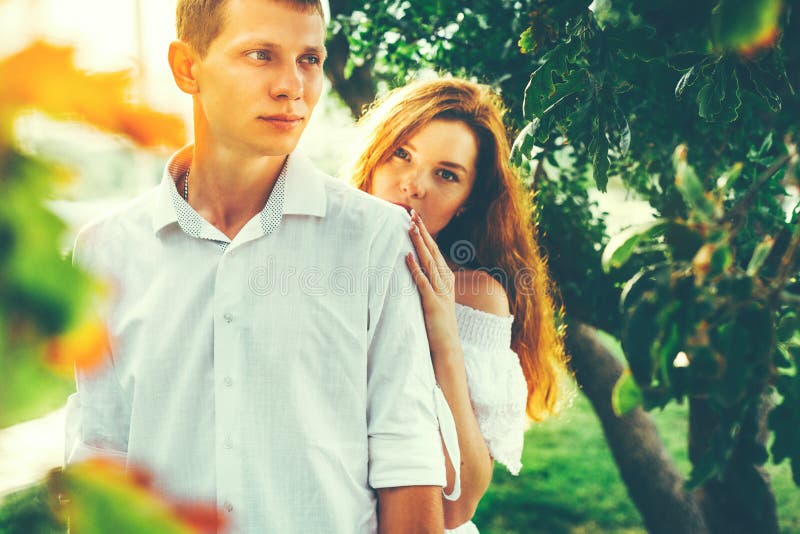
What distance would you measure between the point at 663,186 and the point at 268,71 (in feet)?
6.29

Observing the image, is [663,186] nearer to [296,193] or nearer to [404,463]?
[296,193]

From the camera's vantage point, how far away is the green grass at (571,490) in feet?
19.9

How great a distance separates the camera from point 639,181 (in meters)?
3.62

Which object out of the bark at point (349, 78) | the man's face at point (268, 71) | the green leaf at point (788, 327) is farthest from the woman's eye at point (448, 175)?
the green leaf at point (788, 327)

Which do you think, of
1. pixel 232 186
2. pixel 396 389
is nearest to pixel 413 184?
pixel 232 186

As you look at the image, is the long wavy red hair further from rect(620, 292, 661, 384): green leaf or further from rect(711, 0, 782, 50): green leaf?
rect(711, 0, 782, 50): green leaf

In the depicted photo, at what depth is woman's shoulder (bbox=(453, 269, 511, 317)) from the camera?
2.95 metres

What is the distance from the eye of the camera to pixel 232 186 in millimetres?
2246

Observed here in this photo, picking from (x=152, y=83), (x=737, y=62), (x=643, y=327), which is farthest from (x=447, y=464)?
(x=152, y=83)

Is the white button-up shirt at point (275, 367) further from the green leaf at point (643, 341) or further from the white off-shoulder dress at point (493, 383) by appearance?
the green leaf at point (643, 341)

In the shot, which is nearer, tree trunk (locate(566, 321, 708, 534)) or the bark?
→ tree trunk (locate(566, 321, 708, 534))

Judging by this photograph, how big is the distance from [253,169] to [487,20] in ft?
5.12

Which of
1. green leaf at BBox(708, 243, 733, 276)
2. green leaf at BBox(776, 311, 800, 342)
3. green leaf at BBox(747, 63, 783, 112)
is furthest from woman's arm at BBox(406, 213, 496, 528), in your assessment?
green leaf at BBox(708, 243, 733, 276)

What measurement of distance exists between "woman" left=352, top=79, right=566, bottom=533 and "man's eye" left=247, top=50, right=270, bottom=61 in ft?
2.11
